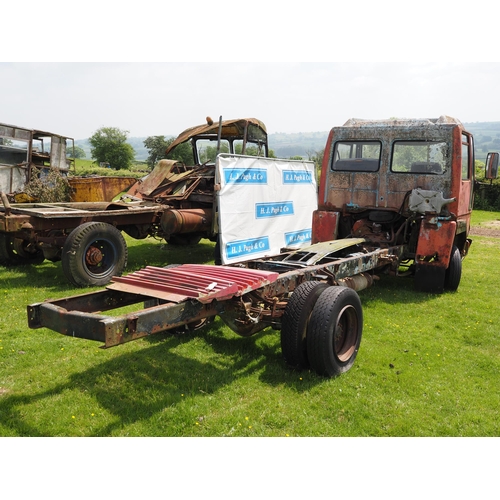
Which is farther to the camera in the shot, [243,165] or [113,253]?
[243,165]

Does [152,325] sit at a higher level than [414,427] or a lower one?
higher

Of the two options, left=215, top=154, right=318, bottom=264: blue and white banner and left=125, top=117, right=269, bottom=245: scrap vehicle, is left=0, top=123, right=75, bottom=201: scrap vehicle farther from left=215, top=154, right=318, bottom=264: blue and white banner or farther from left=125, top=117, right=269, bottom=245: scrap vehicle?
left=215, top=154, right=318, bottom=264: blue and white banner

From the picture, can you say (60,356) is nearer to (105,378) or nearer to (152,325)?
(105,378)

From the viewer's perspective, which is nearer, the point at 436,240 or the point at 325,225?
the point at 436,240

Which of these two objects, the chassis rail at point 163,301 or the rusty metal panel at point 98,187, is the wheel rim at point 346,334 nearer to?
the chassis rail at point 163,301

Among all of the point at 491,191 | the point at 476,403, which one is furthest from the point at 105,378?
the point at 491,191

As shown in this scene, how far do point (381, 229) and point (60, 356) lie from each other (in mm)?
5498

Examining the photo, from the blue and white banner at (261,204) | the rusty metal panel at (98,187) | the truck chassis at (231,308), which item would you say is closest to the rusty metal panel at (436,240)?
the blue and white banner at (261,204)

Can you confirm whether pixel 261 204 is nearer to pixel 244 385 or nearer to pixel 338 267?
pixel 338 267

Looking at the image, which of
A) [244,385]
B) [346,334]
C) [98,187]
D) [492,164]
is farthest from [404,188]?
[98,187]

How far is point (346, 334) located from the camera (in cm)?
475

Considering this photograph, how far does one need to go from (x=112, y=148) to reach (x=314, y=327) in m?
72.9

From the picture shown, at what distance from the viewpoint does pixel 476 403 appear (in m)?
4.10

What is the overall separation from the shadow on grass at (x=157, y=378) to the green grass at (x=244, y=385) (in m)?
0.01
